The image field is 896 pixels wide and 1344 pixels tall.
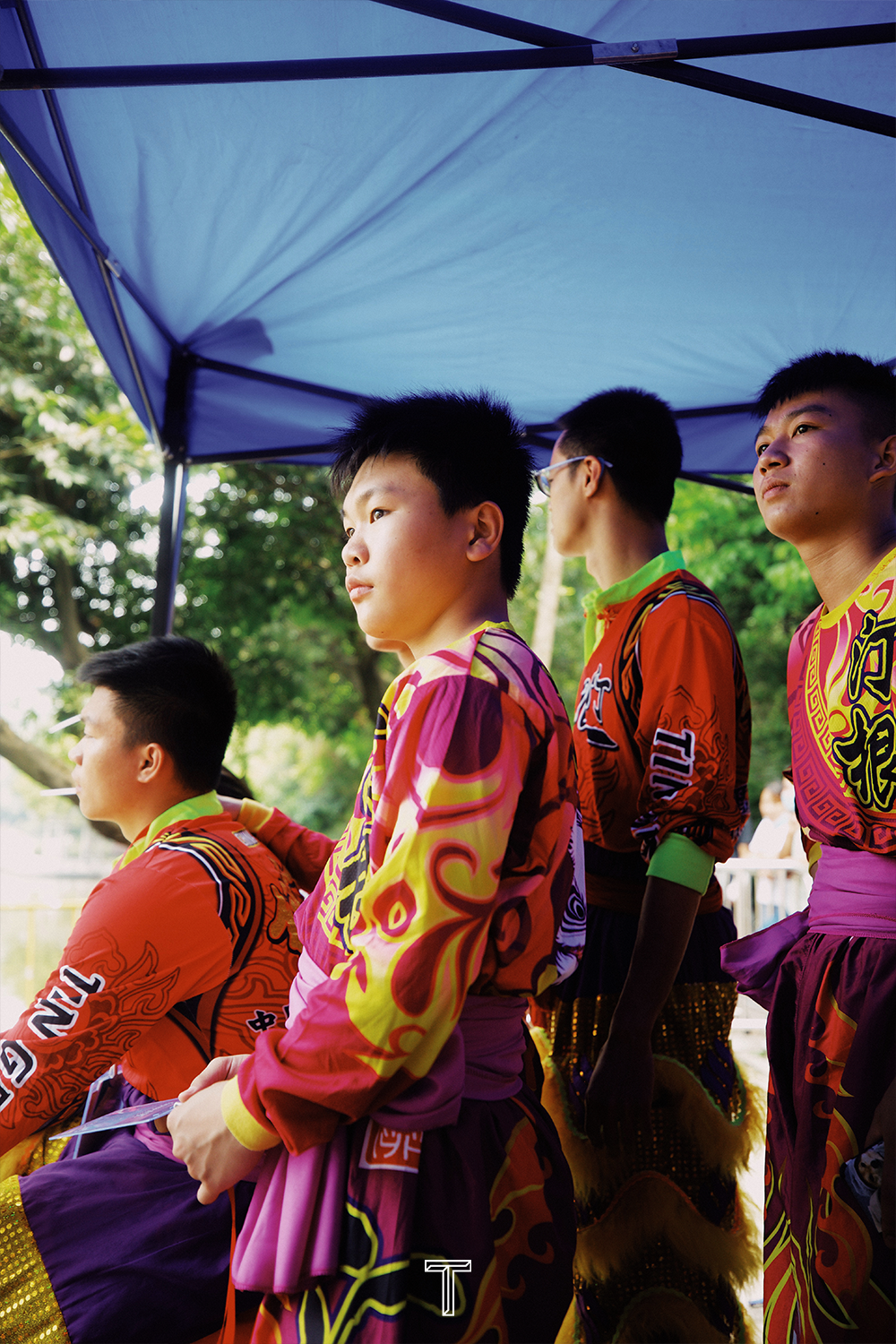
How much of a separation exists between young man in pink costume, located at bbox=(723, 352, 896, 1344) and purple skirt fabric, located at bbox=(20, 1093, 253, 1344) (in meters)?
0.84

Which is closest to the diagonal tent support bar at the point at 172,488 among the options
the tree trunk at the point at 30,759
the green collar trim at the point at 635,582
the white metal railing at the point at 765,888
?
the green collar trim at the point at 635,582

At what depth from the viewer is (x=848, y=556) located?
5.50 feet

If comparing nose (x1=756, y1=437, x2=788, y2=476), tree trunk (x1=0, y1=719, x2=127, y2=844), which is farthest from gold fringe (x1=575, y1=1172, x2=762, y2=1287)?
tree trunk (x1=0, y1=719, x2=127, y2=844)

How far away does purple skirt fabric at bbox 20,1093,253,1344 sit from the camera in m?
1.51

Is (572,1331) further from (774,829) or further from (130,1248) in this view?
(774,829)

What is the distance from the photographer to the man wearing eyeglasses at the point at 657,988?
72.6 inches

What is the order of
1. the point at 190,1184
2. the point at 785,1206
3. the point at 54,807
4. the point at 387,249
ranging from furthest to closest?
the point at 54,807 → the point at 387,249 → the point at 190,1184 → the point at 785,1206

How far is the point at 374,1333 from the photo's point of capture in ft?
3.39

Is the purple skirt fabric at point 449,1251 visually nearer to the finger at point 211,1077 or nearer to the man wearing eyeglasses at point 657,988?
the finger at point 211,1077

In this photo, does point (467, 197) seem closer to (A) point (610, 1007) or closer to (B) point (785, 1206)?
(A) point (610, 1007)

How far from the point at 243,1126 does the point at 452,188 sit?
2.13 meters

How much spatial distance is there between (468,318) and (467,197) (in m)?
0.64

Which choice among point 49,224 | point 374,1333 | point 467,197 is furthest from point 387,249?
point 374,1333

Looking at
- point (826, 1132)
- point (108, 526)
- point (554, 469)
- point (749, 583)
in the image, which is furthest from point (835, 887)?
point (749, 583)
